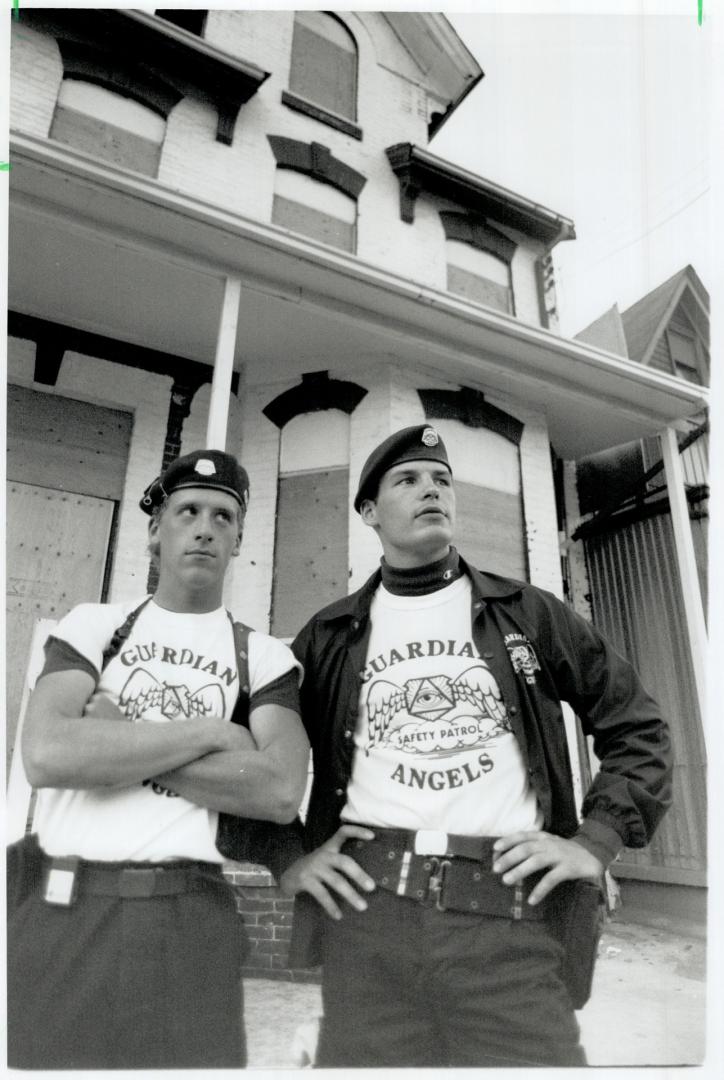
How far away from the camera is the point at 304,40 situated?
6801 mm

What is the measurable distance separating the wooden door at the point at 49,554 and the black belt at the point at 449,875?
2.14m

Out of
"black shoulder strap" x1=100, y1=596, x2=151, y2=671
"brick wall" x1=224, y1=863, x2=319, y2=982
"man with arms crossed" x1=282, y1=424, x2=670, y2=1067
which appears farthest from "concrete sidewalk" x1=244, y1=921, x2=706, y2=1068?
"black shoulder strap" x1=100, y1=596, x2=151, y2=671

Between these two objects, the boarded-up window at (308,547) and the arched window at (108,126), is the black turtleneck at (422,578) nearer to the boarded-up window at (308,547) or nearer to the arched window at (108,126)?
the boarded-up window at (308,547)

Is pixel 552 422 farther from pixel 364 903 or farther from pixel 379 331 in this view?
pixel 364 903

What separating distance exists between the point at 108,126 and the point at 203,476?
4.78 metres

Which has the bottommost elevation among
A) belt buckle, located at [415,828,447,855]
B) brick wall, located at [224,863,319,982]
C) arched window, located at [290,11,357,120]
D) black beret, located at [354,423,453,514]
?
brick wall, located at [224,863,319,982]

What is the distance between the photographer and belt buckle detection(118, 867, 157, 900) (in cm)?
152

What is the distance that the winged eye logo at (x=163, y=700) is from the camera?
1.70 metres

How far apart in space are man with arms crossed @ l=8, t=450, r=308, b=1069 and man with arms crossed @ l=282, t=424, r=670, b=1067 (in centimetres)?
21

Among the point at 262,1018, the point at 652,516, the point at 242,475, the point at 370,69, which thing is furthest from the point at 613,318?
the point at 262,1018

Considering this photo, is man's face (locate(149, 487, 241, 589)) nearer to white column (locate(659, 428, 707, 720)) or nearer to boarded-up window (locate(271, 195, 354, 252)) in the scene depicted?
white column (locate(659, 428, 707, 720))

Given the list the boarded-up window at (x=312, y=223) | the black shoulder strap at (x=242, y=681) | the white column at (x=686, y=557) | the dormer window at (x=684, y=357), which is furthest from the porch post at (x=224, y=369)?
the dormer window at (x=684, y=357)

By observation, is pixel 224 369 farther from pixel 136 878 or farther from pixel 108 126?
pixel 108 126

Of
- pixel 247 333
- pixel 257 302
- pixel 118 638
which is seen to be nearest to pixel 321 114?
pixel 247 333
